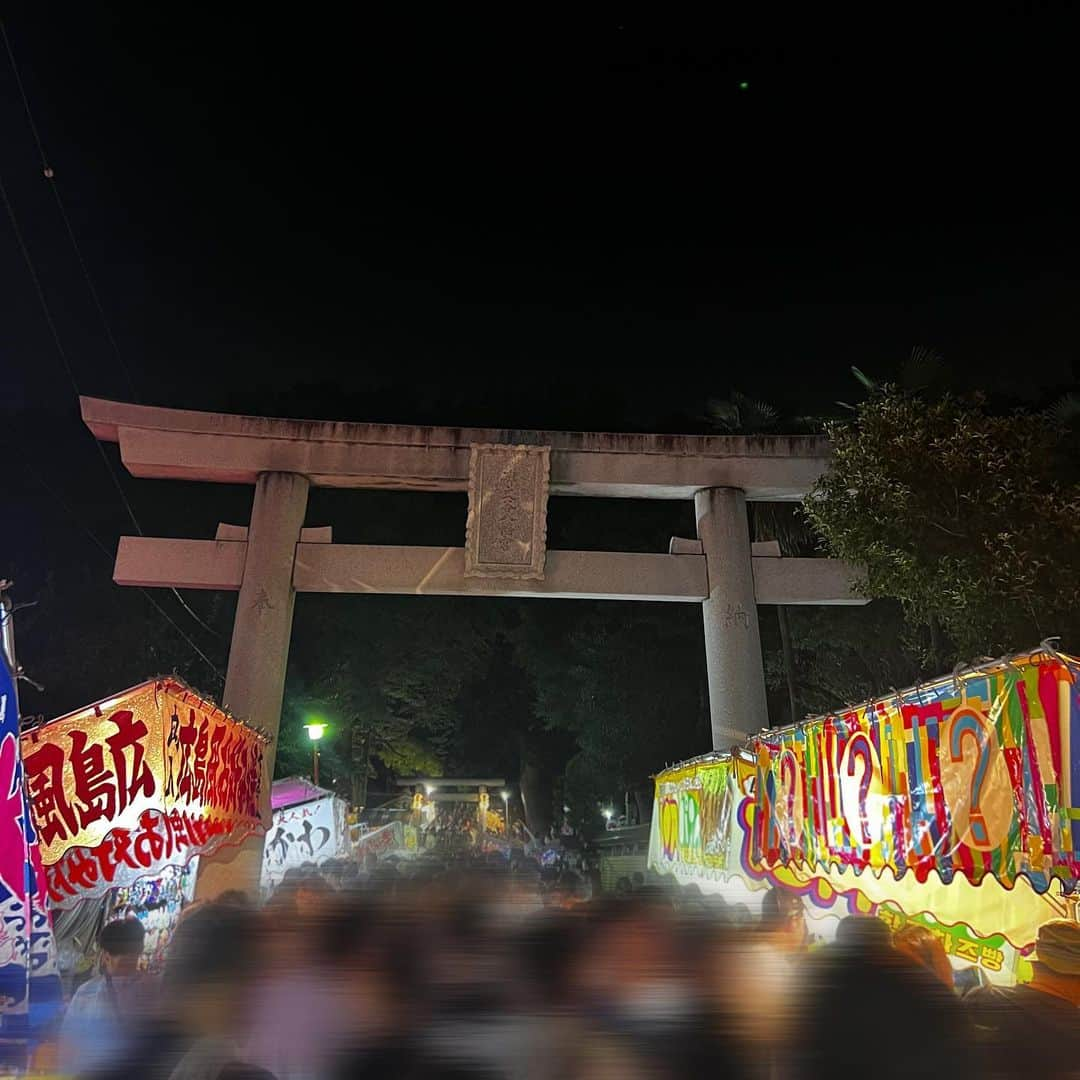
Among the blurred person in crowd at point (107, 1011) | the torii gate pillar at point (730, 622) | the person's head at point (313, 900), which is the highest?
the torii gate pillar at point (730, 622)

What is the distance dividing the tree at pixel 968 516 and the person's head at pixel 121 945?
26.7ft

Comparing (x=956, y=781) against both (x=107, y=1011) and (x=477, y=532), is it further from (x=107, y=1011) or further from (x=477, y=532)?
(x=477, y=532)

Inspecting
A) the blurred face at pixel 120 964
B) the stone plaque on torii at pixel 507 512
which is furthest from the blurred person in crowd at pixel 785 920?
the stone plaque on torii at pixel 507 512

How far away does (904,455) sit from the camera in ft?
28.3

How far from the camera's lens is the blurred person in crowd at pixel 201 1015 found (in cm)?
197

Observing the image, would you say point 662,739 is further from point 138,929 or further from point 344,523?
point 138,929

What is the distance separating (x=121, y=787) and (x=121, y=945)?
1.47 metres

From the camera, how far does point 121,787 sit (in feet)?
15.0

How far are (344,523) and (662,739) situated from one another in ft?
32.7

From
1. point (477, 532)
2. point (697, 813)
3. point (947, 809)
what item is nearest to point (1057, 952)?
point (947, 809)

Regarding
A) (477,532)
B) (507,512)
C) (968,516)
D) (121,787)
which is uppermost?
(507,512)

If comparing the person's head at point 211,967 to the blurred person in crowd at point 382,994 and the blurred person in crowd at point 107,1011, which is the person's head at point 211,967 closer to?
the blurred person in crowd at point 107,1011

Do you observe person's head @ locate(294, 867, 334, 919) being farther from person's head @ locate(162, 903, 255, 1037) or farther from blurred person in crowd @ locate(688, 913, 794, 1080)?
blurred person in crowd @ locate(688, 913, 794, 1080)

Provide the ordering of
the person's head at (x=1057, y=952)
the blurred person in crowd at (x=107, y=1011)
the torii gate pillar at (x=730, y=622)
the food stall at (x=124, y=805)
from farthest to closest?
the torii gate pillar at (x=730, y=622) < the food stall at (x=124, y=805) < the person's head at (x=1057, y=952) < the blurred person in crowd at (x=107, y=1011)
